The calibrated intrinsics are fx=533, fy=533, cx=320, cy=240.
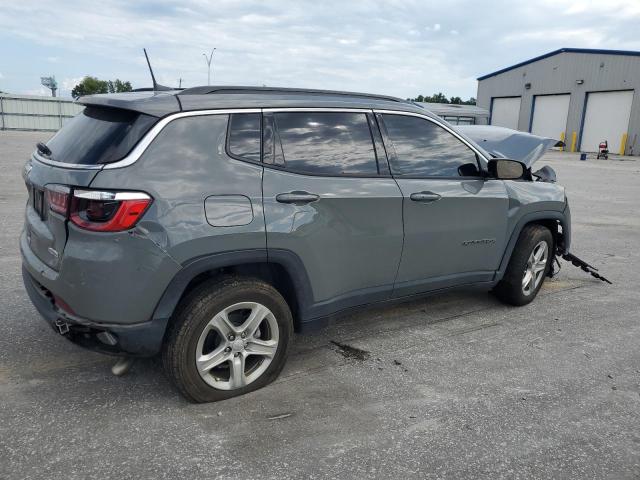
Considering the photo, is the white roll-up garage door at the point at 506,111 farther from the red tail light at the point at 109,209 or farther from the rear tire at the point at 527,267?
the red tail light at the point at 109,209

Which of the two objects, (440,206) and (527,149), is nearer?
(440,206)

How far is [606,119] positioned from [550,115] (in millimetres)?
4817

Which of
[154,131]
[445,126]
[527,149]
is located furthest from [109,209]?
[527,149]

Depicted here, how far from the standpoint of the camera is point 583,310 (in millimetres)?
4887

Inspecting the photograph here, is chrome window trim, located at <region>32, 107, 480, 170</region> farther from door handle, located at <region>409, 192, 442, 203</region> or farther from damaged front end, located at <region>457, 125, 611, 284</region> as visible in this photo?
damaged front end, located at <region>457, 125, 611, 284</region>

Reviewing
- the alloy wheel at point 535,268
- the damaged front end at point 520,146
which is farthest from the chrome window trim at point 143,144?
the alloy wheel at point 535,268

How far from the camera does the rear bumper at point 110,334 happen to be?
2699 mm

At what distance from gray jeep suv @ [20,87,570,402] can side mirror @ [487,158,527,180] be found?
0.88 ft

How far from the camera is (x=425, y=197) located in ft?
12.2

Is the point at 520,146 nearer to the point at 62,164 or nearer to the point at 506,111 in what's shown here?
the point at 62,164

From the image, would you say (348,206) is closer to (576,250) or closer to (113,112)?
(113,112)

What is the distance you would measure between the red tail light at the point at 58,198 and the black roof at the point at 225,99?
536 mm

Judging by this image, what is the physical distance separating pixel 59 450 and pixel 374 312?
2.69 metres

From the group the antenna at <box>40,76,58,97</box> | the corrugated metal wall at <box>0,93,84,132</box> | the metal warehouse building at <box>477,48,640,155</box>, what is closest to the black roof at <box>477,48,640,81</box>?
the metal warehouse building at <box>477,48,640,155</box>
